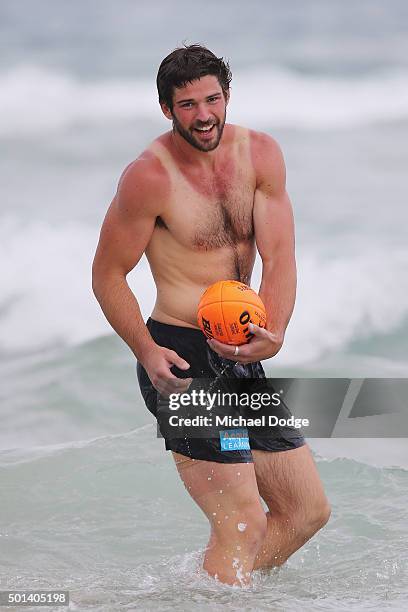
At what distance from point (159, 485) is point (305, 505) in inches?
90.7

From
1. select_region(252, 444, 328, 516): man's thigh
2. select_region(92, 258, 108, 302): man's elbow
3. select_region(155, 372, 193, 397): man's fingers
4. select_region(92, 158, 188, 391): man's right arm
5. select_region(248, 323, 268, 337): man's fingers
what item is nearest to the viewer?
select_region(248, 323, 268, 337): man's fingers

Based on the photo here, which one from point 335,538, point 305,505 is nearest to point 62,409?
point 335,538

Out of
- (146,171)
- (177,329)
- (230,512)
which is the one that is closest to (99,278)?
(177,329)

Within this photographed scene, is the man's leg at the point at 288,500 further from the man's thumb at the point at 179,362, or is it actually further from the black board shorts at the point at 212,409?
the man's thumb at the point at 179,362

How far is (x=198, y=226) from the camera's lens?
17.6 feet

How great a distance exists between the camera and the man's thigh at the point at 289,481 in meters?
5.56

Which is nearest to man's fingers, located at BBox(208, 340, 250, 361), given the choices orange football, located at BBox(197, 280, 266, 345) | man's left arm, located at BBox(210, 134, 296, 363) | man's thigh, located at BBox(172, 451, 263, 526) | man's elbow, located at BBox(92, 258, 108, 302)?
orange football, located at BBox(197, 280, 266, 345)

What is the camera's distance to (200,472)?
17.3 feet

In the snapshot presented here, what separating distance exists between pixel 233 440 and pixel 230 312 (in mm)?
644

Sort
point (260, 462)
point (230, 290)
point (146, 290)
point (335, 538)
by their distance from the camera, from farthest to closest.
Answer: point (146, 290), point (335, 538), point (260, 462), point (230, 290)

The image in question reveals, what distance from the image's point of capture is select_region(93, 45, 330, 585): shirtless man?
5219 millimetres

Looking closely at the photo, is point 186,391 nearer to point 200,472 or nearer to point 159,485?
point 200,472

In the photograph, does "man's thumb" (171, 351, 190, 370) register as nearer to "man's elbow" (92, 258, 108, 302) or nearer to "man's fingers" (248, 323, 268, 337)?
"man's fingers" (248, 323, 268, 337)

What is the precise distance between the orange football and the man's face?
2.12 feet
